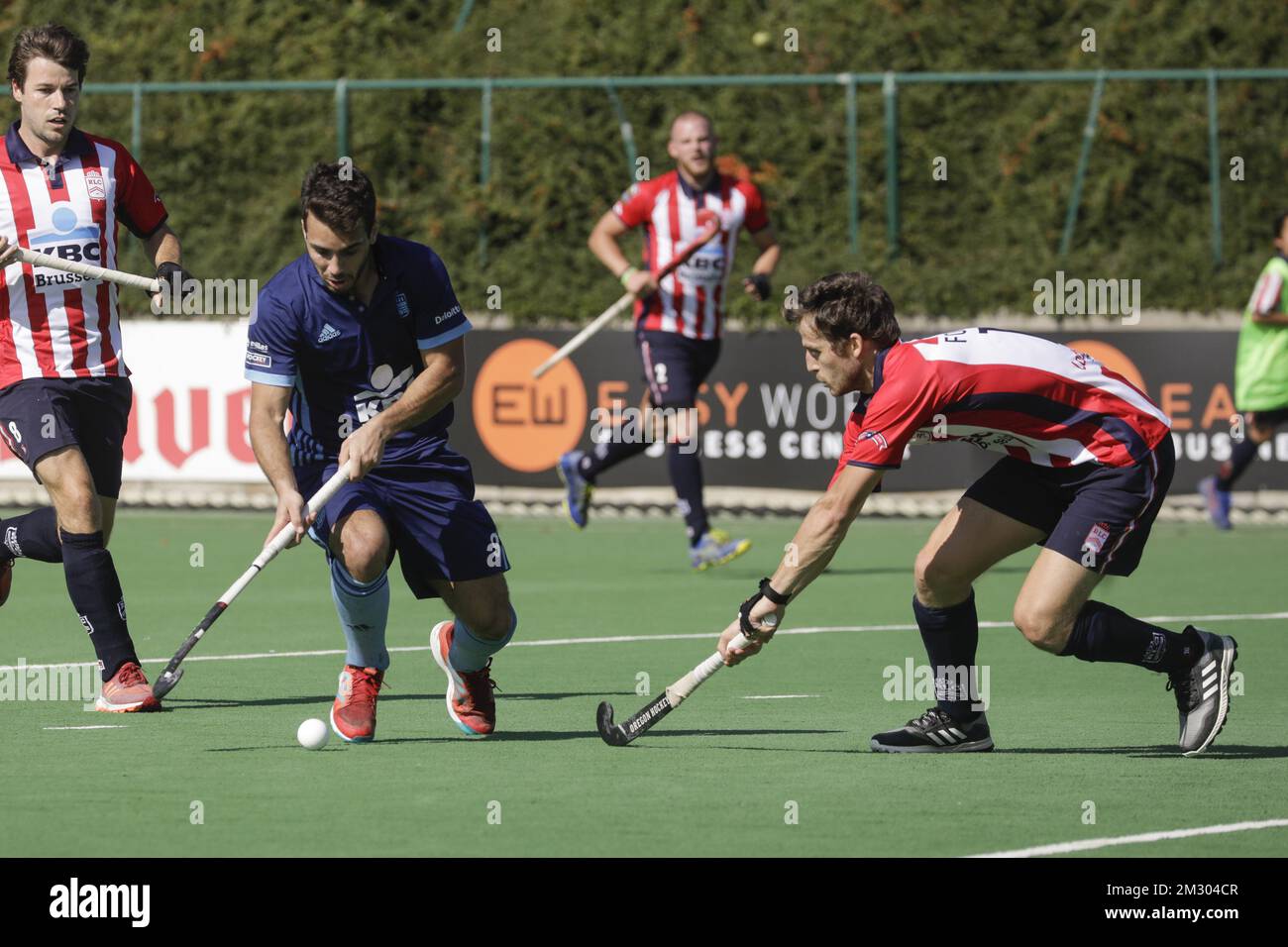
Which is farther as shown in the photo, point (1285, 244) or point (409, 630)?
point (1285, 244)

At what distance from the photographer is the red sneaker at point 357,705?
253 inches

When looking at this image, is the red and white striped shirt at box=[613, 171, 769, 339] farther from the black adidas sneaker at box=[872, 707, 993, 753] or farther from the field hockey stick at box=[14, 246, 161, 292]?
the black adidas sneaker at box=[872, 707, 993, 753]

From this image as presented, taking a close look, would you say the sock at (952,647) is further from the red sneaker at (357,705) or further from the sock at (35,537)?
the sock at (35,537)

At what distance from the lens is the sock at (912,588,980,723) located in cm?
638

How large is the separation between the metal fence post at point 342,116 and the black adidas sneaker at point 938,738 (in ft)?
36.7

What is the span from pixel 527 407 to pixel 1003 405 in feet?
29.2

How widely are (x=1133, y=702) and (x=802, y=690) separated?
3.61 feet

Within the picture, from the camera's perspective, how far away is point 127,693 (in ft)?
22.9

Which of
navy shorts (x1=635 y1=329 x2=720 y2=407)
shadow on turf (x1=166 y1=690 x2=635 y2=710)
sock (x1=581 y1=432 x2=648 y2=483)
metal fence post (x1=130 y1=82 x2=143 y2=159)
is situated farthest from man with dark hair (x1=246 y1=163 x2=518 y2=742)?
metal fence post (x1=130 y1=82 x2=143 y2=159)

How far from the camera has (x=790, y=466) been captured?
47.6 ft

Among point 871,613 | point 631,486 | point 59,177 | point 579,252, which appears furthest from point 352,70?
point 59,177

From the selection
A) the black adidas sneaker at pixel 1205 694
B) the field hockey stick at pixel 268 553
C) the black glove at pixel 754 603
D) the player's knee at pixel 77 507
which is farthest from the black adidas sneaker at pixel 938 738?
the player's knee at pixel 77 507
